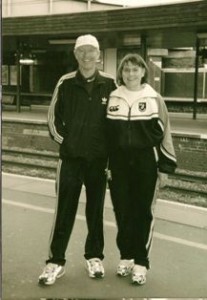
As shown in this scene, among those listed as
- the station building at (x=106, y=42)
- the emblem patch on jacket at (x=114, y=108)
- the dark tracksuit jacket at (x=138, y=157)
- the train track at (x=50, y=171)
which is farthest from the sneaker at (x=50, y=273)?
the station building at (x=106, y=42)

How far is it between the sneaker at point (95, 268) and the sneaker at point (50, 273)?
200 millimetres

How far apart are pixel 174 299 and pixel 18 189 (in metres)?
3.71

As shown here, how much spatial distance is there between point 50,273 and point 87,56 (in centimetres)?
156

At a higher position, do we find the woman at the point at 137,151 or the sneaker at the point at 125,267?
the woman at the point at 137,151

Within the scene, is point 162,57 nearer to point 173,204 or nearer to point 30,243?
point 173,204

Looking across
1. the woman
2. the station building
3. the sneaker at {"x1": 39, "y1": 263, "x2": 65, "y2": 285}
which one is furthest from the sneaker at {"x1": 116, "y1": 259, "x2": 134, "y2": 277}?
the station building

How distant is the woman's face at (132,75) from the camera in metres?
3.60

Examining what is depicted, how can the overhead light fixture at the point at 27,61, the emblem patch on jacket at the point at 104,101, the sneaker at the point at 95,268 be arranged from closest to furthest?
1. the emblem patch on jacket at the point at 104,101
2. the sneaker at the point at 95,268
3. the overhead light fixture at the point at 27,61

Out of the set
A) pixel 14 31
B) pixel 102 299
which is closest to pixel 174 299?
pixel 102 299

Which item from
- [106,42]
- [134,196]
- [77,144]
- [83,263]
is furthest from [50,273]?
[106,42]

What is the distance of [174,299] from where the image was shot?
340cm

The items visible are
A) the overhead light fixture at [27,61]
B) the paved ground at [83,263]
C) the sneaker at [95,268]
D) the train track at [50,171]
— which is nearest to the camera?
the paved ground at [83,263]

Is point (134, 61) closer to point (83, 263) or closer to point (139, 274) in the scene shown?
point (139, 274)

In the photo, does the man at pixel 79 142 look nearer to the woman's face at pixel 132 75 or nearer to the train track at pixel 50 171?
the woman's face at pixel 132 75
